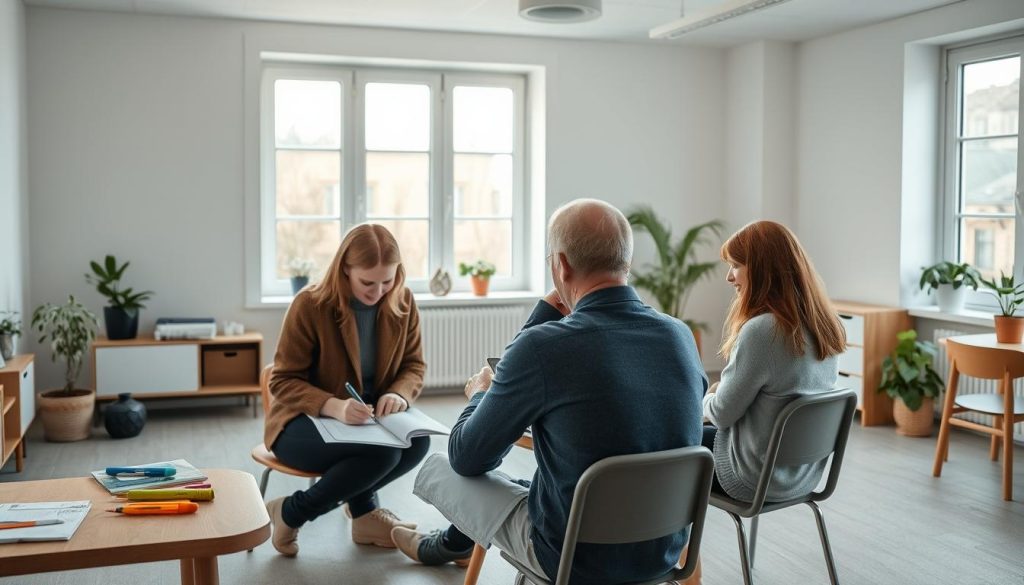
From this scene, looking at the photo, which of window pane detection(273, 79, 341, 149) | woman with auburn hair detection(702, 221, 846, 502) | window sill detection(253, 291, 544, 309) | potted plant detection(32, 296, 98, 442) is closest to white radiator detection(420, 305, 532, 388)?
window sill detection(253, 291, 544, 309)

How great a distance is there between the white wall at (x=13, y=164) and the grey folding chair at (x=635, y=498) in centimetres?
405

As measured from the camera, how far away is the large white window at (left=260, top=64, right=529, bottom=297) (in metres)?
6.80

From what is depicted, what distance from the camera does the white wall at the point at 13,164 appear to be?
5.09m

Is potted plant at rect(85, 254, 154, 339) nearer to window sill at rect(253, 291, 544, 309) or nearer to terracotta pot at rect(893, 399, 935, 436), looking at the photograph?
window sill at rect(253, 291, 544, 309)

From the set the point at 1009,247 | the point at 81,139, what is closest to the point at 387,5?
the point at 81,139

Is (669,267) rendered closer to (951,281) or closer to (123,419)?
(951,281)

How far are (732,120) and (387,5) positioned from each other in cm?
294

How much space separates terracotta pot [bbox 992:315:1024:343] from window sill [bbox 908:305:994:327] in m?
0.88

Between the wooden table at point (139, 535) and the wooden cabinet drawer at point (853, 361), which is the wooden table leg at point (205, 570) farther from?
the wooden cabinet drawer at point (853, 361)

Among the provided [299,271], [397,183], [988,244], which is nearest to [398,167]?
[397,183]

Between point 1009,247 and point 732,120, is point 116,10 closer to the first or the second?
point 732,120

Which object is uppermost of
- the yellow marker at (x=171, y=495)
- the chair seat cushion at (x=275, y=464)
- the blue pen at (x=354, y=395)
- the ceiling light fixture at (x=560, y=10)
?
the ceiling light fixture at (x=560, y=10)

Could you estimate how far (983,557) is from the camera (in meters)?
3.64

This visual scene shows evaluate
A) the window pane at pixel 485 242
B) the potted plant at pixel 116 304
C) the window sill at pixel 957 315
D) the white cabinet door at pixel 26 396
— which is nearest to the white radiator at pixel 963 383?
the window sill at pixel 957 315
